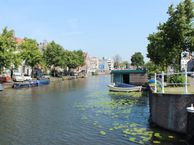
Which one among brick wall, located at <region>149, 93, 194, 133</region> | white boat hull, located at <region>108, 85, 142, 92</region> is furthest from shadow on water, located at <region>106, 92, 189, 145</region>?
white boat hull, located at <region>108, 85, 142, 92</region>

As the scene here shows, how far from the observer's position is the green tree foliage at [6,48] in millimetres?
75500

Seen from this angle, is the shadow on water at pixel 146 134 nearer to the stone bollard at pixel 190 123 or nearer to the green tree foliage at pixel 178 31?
the stone bollard at pixel 190 123

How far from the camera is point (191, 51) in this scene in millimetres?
45156

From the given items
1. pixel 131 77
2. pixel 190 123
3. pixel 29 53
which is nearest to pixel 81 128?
pixel 190 123

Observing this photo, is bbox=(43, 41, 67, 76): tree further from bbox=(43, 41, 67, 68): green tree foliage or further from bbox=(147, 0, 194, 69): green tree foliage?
bbox=(147, 0, 194, 69): green tree foliage

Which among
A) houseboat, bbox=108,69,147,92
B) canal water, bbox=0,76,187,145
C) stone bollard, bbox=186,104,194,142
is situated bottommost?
canal water, bbox=0,76,187,145

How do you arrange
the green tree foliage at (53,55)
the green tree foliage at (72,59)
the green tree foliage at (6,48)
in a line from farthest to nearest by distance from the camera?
the green tree foliage at (72,59) → the green tree foliage at (53,55) → the green tree foliage at (6,48)

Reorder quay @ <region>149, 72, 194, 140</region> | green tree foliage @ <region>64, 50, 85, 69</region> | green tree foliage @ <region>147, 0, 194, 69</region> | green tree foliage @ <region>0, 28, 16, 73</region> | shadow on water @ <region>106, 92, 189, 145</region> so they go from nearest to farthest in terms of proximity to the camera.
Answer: quay @ <region>149, 72, 194, 140</region>, shadow on water @ <region>106, 92, 189, 145</region>, green tree foliage @ <region>147, 0, 194, 69</region>, green tree foliage @ <region>0, 28, 16, 73</region>, green tree foliage @ <region>64, 50, 85, 69</region>

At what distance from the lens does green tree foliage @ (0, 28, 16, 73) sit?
75.5 meters

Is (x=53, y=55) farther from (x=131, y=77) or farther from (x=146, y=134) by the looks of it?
(x=146, y=134)

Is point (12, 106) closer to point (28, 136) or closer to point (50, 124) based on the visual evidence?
point (50, 124)

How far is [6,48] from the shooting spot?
253 ft

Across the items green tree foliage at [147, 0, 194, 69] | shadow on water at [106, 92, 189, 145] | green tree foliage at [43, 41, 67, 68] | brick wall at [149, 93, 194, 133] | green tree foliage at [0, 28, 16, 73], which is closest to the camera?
shadow on water at [106, 92, 189, 145]

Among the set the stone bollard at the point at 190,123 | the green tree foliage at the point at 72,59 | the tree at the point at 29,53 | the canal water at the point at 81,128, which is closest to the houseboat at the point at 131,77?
the tree at the point at 29,53
